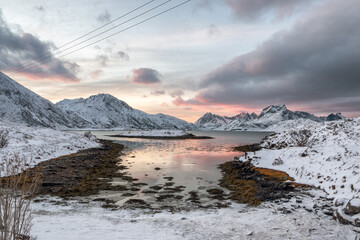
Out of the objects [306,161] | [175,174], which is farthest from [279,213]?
[175,174]

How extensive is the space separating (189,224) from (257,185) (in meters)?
9.20

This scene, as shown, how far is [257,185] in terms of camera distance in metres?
17.0

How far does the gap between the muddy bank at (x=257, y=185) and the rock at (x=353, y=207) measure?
3.49m

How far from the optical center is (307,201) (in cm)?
1223

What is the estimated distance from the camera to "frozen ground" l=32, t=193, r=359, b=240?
849 centimetres

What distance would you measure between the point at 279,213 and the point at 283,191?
4.14 meters

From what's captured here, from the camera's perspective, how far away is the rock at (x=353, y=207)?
31.4 ft

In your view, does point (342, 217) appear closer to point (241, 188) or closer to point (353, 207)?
point (353, 207)

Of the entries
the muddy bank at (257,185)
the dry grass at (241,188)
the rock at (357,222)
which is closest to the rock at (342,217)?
the rock at (357,222)

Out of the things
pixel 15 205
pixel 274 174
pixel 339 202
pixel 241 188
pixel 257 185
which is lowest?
pixel 241 188

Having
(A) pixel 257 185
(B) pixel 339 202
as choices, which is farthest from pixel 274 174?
(B) pixel 339 202

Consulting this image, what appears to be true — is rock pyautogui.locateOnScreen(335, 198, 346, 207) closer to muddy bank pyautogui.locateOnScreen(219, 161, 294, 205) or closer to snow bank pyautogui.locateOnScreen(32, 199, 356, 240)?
snow bank pyautogui.locateOnScreen(32, 199, 356, 240)

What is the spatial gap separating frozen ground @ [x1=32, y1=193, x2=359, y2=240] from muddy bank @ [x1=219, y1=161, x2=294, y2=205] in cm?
176

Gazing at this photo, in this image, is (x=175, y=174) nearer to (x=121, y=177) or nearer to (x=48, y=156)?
(x=121, y=177)
